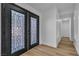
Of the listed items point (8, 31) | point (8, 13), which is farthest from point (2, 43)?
point (8, 13)

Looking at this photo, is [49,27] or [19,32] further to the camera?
[49,27]

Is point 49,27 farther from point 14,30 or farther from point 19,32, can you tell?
point 14,30

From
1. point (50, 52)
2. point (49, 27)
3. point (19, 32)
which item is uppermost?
point (49, 27)

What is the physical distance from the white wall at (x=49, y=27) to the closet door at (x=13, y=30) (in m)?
1.38

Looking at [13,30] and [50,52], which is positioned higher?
[13,30]

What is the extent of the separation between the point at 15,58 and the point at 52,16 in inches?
137

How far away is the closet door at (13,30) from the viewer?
2.15m

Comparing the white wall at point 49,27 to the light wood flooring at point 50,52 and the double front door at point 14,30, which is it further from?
the double front door at point 14,30

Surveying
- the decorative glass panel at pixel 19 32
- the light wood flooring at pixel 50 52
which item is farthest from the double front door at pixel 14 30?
the light wood flooring at pixel 50 52

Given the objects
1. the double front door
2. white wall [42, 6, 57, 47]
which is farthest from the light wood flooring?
white wall [42, 6, 57, 47]

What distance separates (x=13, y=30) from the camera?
8.36 ft

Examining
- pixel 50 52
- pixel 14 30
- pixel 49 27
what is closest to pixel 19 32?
pixel 14 30

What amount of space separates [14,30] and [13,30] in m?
0.06

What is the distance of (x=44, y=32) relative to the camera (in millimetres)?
4609
